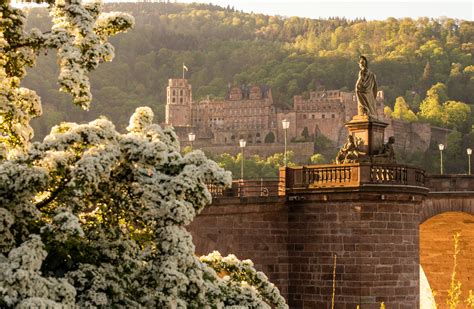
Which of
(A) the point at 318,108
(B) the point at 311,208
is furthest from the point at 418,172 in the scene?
(A) the point at 318,108

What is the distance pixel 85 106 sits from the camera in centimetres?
1034

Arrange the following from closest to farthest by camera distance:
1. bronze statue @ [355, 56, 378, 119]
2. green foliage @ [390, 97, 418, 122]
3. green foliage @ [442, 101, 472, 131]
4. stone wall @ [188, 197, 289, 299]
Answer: stone wall @ [188, 197, 289, 299]
bronze statue @ [355, 56, 378, 119]
green foliage @ [442, 101, 472, 131]
green foliage @ [390, 97, 418, 122]

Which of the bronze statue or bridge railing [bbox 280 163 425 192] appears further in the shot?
the bronze statue

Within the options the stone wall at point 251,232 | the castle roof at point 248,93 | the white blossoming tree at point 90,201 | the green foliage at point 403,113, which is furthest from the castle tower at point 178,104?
the white blossoming tree at point 90,201

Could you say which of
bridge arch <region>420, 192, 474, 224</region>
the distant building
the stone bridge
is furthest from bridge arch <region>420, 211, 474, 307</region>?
the distant building

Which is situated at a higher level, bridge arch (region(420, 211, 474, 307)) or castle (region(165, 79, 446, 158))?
castle (region(165, 79, 446, 158))

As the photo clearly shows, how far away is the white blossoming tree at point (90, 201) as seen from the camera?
9.49m

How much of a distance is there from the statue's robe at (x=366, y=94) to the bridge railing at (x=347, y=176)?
5.52ft

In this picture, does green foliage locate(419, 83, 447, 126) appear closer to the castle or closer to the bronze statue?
the castle

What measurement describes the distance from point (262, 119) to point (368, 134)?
497 feet

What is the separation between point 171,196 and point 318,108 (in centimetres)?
15867

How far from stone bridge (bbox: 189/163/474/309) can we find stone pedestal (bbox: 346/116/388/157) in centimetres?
84

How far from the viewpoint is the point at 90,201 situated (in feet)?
34.3

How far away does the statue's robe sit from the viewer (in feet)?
88.4
